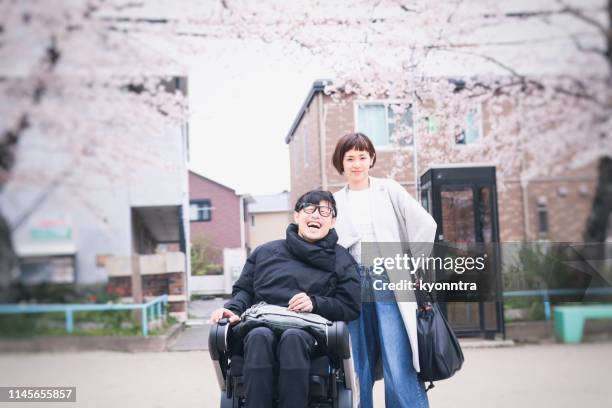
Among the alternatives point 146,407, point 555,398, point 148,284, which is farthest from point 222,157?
point 555,398

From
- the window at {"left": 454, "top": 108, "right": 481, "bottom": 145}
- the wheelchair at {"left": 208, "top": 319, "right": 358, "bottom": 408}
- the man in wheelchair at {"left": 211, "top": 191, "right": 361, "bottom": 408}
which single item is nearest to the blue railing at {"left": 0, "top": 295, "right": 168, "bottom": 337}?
the man in wheelchair at {"left": 211, "top": 191, "right": 361, "bottom": 408}

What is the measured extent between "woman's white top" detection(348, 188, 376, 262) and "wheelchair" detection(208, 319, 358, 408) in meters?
0.51

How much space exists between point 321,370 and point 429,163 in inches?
67.2

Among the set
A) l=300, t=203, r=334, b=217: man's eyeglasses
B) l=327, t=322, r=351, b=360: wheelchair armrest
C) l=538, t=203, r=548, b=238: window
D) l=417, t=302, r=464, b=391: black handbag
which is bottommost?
l=417, t=302, r=464, b=391: black handbag

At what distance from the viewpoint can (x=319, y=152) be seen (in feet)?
11.1

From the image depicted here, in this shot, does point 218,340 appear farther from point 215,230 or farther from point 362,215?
point 215,230

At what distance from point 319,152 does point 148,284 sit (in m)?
1.17

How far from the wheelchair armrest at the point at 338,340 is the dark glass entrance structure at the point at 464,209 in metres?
1.40

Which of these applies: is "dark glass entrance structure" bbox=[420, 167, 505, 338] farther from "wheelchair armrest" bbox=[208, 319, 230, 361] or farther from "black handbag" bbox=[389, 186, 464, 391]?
"wheelchair armrest" bbox=[208, 319, 230, 361]

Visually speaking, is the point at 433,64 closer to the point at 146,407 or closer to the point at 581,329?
the point at 581,329

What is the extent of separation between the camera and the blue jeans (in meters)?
2.50

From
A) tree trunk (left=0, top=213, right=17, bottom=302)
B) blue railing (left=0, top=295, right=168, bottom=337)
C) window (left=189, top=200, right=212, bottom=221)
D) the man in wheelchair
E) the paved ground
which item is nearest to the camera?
the man in wheelchair

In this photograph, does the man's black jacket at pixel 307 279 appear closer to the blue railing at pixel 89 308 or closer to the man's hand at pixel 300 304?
the man's hand at pixel 300 304

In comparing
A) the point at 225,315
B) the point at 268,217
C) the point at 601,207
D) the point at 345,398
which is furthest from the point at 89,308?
the point at 601,207
